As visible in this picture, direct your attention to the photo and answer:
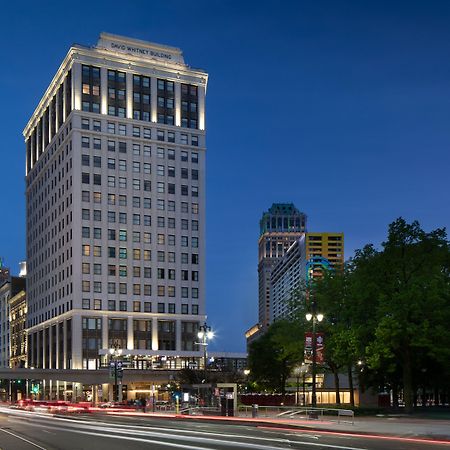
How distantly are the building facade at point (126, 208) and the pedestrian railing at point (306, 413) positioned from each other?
230 ft

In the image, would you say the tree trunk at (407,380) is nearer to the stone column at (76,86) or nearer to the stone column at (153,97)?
the stone column at (153,97)

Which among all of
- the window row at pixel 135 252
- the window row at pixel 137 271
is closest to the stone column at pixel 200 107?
the window row at pixel 135 252

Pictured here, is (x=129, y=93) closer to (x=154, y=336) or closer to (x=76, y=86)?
(x=76, y=86)

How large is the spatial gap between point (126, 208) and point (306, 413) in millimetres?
91350

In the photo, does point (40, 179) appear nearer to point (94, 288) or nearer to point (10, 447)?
point (94, 288)

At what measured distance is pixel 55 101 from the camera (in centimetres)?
15575

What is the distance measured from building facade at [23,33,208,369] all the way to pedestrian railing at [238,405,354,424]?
70.1m

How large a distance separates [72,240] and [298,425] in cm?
9979

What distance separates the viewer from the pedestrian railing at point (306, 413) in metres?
51.8

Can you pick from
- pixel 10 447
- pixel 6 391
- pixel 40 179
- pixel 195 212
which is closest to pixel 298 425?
pixel 10 447

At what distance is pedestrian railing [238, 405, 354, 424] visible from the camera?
51.8 meters

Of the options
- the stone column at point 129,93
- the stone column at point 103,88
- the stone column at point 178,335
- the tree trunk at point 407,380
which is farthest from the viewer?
the stone column at point 129,93

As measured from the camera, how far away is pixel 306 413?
57.4 meters

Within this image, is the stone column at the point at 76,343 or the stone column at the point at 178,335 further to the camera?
the stone column at the point at 178,335
